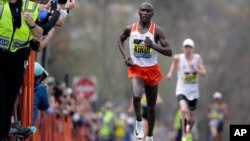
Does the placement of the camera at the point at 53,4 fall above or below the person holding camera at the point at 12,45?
above

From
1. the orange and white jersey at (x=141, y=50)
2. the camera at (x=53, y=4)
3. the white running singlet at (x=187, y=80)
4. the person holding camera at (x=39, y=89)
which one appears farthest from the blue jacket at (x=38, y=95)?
the white running singlet at (x=187, y=80)

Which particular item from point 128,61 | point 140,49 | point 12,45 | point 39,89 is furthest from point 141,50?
point 12,45

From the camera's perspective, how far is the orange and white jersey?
20.3 meters

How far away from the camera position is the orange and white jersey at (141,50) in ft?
66.5

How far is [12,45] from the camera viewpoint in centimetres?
1622

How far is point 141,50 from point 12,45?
4432mm

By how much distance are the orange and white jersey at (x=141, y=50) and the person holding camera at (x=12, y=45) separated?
3.92m

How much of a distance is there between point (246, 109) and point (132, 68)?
49663 millimetres

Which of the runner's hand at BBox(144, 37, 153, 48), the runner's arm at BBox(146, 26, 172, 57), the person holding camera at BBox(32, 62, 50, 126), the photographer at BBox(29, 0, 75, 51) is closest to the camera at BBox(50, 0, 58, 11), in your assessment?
the photographer at BBox(29, 0, 75, 51)

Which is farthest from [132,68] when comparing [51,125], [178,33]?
[178,33]

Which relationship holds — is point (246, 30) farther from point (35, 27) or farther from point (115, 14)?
point (35, 27)

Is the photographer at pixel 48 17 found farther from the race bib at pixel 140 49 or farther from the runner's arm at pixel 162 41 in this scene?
the runner's arm at pixel 162 41

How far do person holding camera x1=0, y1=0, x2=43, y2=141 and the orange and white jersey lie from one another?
155 inches

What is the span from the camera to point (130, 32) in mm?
20547
